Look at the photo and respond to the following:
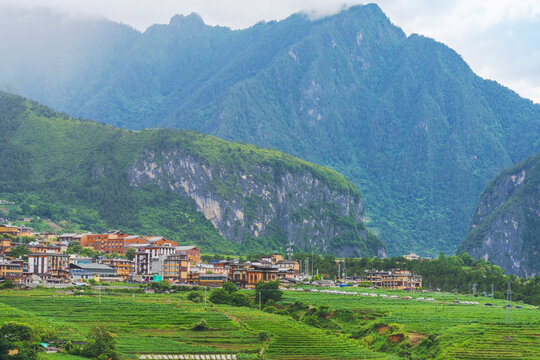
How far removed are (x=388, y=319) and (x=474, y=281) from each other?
2795 inches

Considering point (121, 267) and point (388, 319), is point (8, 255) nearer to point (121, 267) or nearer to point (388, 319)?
point (121, 267)

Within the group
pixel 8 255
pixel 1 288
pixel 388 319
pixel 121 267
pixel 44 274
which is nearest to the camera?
pixel 388 319

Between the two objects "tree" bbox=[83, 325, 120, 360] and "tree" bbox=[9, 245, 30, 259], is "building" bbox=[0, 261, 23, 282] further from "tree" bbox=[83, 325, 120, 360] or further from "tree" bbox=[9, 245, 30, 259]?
"tree" bbox=[83, 325, 120, 360]

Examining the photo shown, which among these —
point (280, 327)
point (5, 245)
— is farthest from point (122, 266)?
point (280, 327)

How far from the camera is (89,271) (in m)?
171

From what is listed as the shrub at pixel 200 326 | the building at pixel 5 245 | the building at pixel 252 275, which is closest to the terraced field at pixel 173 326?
the shrub at pixel 200 326

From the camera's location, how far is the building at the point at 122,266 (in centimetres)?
18388

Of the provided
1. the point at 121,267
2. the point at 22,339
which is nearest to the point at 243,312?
the point at 22,339

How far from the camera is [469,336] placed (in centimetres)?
11412

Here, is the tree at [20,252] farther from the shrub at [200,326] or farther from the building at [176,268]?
the shrub at [200,326]

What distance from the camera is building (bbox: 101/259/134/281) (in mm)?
183875

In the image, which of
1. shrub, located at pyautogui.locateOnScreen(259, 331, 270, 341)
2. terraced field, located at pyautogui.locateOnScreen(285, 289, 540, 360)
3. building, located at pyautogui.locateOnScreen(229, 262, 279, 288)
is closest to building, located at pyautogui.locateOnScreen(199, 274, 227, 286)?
building, located at pyautogui.locateOnScreen(229, 262, 279, 288)

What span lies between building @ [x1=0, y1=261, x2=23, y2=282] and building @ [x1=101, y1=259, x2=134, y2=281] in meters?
25.9

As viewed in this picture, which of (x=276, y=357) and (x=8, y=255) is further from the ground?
(x=8, y=255)
